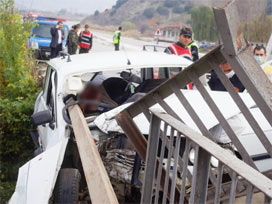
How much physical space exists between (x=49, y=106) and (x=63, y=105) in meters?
0.73

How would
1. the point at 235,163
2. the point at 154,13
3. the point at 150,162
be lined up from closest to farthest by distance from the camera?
the point at 235,163, the point at 150,162, the point at 154,13

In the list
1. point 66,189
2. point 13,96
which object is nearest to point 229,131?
point 66,189

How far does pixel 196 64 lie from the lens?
186 cm

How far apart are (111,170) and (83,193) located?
0.45m

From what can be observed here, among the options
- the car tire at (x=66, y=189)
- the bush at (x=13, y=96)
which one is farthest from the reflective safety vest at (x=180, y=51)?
the car tire at (x=66, y=189)

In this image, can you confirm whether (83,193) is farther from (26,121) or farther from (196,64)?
(26,121)

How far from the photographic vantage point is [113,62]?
162 inches

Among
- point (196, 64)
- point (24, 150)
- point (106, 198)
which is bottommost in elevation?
point (24, 150)

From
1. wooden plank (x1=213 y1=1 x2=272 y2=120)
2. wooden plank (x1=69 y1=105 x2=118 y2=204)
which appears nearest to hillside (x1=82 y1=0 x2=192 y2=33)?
wooden plank (x1=69 y1=105 x2=118 y2=204)

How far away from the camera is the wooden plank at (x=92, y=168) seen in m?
1.95

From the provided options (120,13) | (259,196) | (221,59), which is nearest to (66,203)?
(259,196)

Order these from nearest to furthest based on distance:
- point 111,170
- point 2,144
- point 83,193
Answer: point 111,170
point 83,193
point 2,144

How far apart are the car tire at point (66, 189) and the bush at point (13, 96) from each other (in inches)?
71.3

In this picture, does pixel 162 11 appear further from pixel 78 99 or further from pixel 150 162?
pixel 150 162
